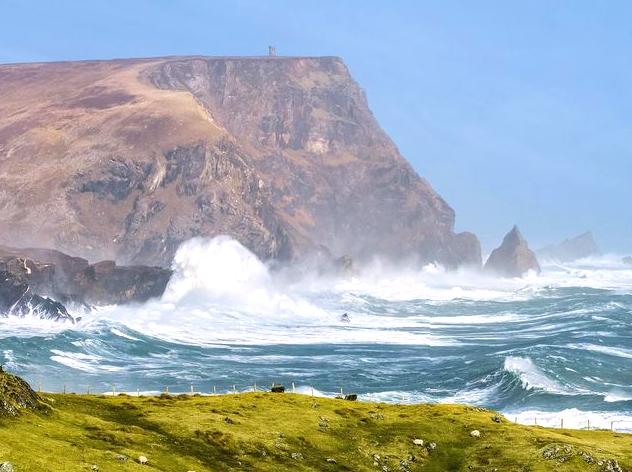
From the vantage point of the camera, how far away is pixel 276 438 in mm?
52125

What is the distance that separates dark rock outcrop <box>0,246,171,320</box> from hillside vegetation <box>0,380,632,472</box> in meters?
110

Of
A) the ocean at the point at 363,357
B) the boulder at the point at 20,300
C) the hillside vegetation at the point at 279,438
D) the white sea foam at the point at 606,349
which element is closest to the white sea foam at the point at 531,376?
the ocean at the point at 363,357

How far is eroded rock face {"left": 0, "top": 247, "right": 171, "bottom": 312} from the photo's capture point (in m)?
166

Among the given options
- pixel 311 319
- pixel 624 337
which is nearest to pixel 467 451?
pixel 624 337

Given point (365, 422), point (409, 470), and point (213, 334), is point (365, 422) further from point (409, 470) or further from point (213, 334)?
point (213, 334)

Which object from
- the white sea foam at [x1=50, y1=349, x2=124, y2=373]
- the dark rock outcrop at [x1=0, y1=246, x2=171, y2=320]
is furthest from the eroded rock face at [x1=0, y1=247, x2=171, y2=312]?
the white sea foam at [x1=50, y1=349, x2=124, y2=373]

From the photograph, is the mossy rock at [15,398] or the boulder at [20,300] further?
the boulder at [20,300]

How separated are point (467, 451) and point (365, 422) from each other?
7085 millimetres

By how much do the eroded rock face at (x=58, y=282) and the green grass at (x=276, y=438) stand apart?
11251cm

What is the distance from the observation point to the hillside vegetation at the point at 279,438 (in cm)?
4394

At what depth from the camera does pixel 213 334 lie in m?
155

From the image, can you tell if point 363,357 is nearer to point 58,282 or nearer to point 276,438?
point 276,438

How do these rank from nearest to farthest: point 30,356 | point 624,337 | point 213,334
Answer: point 30,356 → point 624,337 → point 213,334

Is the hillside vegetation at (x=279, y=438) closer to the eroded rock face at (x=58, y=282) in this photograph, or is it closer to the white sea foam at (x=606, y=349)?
the white sea foam at (x=606, y=349)
